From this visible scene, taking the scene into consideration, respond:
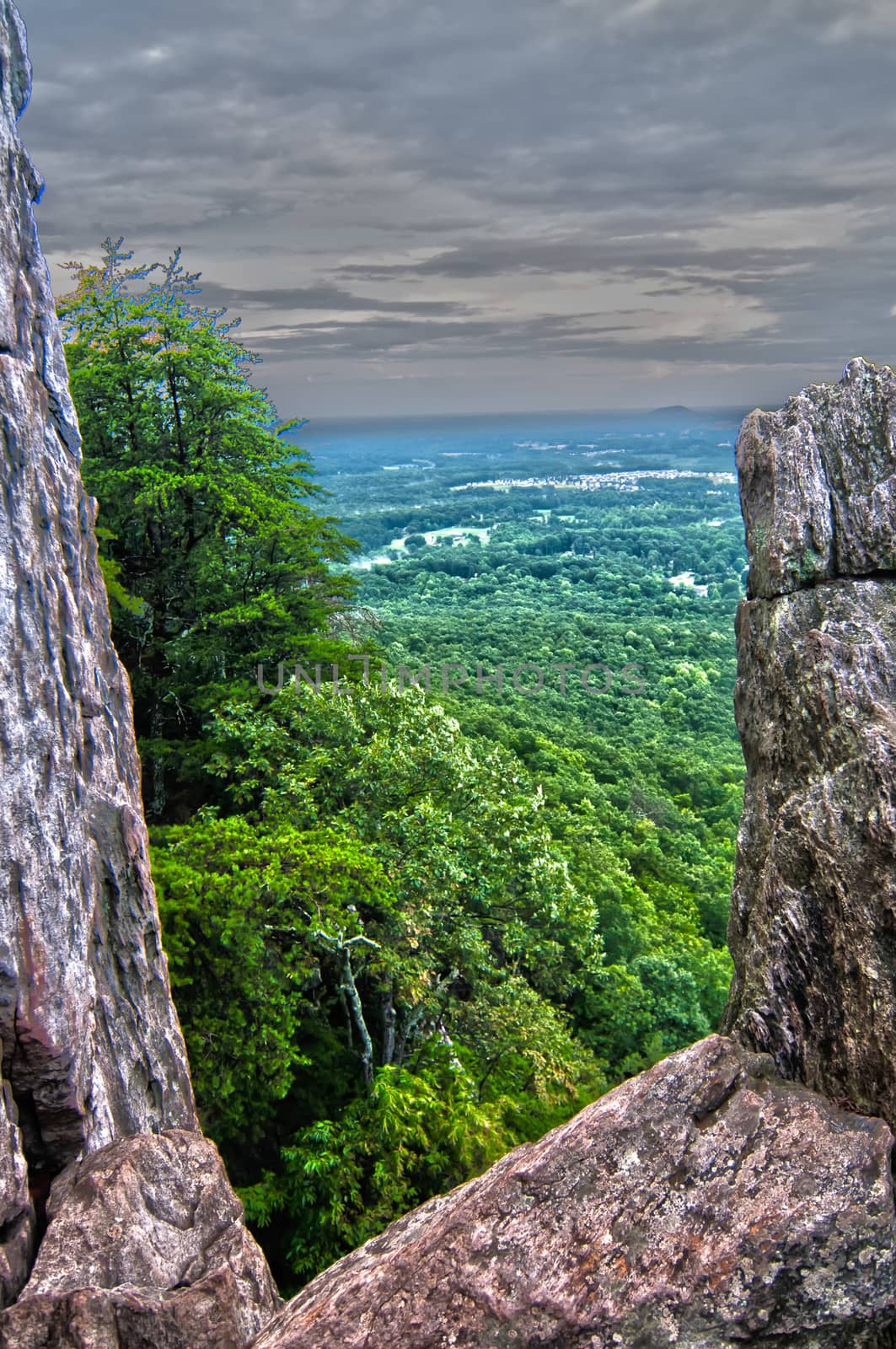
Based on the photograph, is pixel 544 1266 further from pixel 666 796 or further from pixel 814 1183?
pixel 666 796

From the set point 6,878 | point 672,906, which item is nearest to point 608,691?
point 672,906

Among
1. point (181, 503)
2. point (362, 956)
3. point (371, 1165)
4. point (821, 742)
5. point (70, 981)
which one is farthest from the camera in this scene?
point (181, 503)

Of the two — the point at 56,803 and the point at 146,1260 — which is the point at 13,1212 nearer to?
the point at 146,1260

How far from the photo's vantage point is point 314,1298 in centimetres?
754

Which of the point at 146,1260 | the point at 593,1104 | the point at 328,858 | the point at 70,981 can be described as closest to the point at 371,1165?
the point at 328,858

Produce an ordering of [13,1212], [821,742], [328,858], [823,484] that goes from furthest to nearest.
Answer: [328,858], [823,484], [821,742], [13,1212]

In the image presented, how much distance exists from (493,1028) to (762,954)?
38.2ft

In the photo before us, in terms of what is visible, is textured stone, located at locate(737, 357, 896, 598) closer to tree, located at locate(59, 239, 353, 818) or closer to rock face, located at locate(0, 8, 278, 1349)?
rock face, located at locate(0, 8, 278, 1349)

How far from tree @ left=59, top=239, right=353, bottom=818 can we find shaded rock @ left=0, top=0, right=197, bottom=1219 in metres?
13.0

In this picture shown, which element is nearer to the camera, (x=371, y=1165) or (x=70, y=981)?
(x=70, y=981)

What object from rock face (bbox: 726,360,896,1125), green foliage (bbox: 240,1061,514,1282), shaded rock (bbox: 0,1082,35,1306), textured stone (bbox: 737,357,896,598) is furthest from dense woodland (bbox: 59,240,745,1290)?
textured stone (bbox: 737,357,896,598)

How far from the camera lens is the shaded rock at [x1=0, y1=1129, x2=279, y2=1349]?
7.33m

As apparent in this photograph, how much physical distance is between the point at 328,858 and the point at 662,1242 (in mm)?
10005

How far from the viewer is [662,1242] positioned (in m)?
6.64
